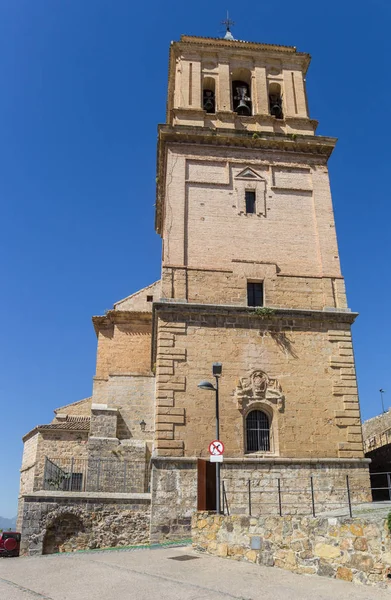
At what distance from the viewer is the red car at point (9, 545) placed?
14.2 meters

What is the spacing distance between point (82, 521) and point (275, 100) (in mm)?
18764

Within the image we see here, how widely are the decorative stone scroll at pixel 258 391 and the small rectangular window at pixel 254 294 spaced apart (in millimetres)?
2761

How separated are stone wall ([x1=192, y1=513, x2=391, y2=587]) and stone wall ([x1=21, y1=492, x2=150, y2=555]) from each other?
4923 mm

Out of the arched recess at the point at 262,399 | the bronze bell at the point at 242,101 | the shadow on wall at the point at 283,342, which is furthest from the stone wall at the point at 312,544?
the bronze bell at the point at 242,101

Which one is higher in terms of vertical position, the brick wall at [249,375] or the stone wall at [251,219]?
the stone wall at [251,219]

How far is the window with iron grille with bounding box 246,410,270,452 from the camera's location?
54.3ft

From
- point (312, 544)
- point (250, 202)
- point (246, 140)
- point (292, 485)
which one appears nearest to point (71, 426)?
point (292, 485)

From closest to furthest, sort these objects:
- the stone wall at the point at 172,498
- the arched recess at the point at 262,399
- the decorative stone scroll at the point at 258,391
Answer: the stone wall at the point at 172,498
the arched recess at the point at 262,399
the decorative stone scroll at the point at 258,391

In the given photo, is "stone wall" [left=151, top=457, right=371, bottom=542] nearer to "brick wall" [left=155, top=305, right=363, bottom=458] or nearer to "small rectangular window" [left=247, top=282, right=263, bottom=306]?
"brick wall" [left=155, top=305, right=363, bottom=458]

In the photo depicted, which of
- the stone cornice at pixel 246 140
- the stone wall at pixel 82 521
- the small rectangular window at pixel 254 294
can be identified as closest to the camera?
the stone wall at pixel 82 521

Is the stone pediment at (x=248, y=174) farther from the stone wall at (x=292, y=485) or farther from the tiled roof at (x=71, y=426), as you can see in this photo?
the tiled roof at (x=71, y=426)

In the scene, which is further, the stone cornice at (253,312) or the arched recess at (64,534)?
the stone cornice at (253,312)

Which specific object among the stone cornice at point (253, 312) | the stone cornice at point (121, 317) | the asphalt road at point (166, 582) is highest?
the stone cornice at point (121, 317)

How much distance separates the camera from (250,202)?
20.4 meters
